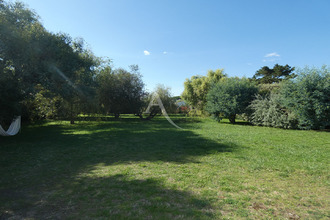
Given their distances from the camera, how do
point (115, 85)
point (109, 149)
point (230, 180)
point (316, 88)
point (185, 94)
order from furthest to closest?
point (185, 94)
point (115, 85)
point (316, 88)
point (109, 149)
point (230, 180)

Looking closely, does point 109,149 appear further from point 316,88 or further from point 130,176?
point 316,88

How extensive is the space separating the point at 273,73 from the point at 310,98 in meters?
33.1

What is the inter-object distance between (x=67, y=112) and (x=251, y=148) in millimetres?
15518

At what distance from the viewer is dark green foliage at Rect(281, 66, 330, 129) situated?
11.3 meters

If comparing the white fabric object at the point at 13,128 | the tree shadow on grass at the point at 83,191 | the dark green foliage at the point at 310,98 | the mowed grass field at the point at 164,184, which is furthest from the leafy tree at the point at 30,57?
the dark green foliage at the point at 310,98

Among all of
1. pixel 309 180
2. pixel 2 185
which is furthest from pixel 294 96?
pixel 2 185

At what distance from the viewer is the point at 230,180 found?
154 inches

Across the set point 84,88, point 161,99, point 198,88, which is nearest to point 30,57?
point 84,88

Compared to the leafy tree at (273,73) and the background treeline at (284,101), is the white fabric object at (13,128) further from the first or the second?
the leafy tree at (273,73)

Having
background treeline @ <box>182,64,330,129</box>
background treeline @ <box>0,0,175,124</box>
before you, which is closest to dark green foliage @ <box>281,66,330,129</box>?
background treeline @ <box>182,64,330,129</box>

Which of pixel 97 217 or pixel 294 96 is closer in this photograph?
pixel 97 217

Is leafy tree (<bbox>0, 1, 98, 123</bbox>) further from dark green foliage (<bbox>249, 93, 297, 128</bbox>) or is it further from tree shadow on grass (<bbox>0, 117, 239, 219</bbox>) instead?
dark green foliage (<bbox>249, 93, 297, 128</bbox>)

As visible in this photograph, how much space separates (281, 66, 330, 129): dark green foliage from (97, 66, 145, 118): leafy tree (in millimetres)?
14183

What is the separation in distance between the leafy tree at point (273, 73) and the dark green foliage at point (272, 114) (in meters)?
26.5
